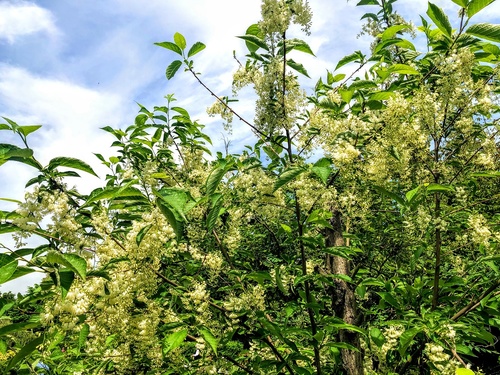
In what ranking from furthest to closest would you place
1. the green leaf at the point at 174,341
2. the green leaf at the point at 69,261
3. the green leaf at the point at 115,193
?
the green leaf at the point at 174,341
the green leaf at the point at 115,193
the green leaf at the point at 69,261

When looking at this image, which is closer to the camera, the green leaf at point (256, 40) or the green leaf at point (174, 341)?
the green leaf at point (174, 341)

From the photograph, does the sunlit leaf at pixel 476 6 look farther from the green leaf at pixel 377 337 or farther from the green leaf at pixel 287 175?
the green leaf at pixel 377 337

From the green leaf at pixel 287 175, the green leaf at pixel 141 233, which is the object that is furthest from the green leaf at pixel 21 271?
the green leaf at pixel 287 175

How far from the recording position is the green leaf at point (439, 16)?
2.58 metres

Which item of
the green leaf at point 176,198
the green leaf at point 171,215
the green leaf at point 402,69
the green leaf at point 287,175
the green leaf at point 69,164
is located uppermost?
the green leaf at point 402,69

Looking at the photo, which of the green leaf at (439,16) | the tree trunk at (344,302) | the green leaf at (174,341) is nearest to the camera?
the green leaf at (174,341)

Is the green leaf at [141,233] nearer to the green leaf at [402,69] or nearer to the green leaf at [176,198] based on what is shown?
the green leaf at [176,198]

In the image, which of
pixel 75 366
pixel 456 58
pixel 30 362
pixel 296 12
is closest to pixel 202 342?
pixel 75 366

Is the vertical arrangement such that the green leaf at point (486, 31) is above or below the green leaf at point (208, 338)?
above

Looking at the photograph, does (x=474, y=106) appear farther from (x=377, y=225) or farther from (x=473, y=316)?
(x=473, y=316)

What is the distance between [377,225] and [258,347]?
6.30 ft

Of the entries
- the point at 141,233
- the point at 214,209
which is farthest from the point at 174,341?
the point at 214,209

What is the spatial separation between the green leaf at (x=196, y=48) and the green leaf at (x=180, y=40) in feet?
0.21

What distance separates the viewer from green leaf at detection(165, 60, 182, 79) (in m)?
3.08
